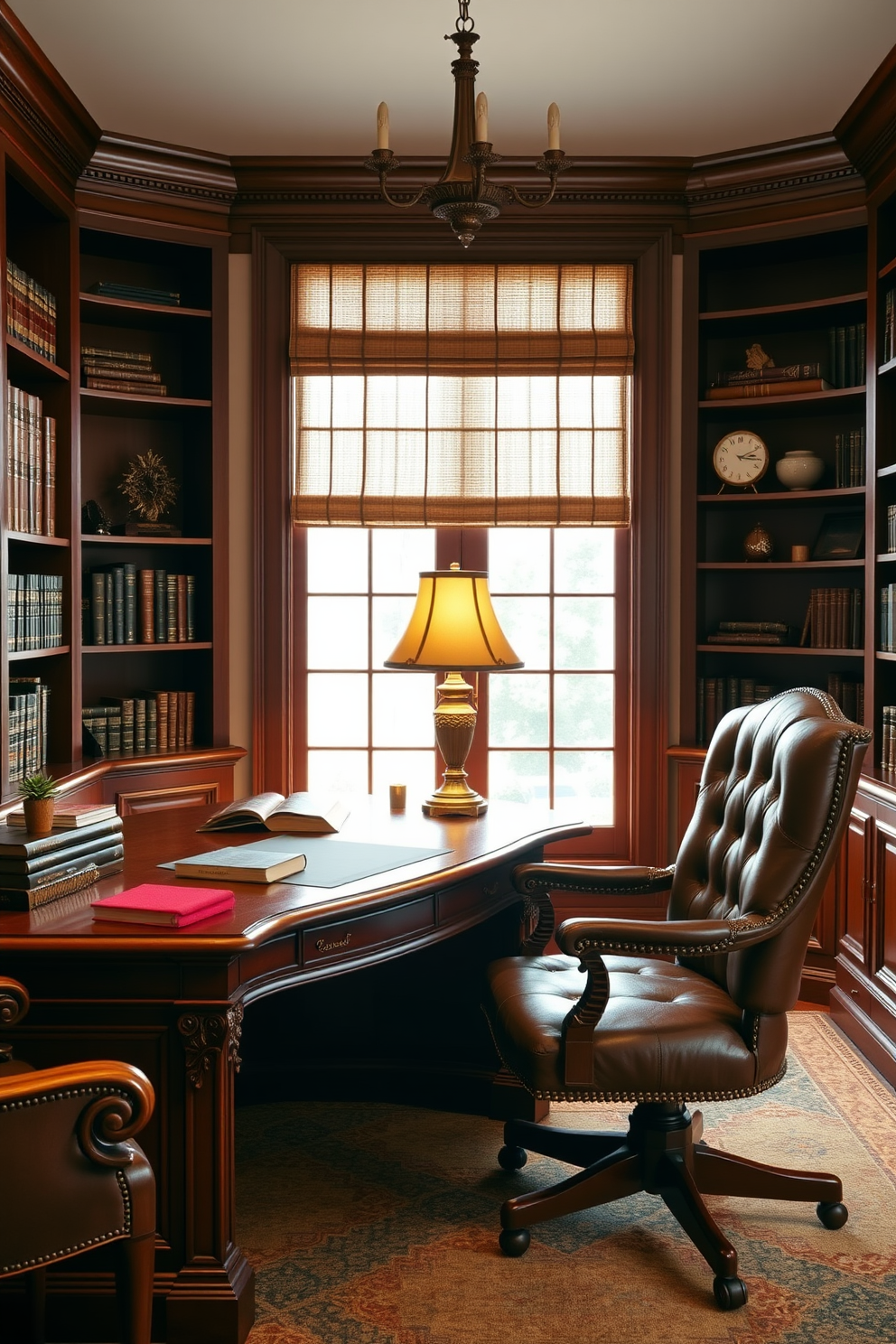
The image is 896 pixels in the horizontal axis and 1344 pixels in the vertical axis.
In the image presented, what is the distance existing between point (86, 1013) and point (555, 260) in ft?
11.2

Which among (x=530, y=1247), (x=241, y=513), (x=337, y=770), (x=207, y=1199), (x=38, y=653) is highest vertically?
(x=241, y=513)

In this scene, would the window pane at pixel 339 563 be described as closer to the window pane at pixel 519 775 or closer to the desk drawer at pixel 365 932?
the window pane at pixel 519 775

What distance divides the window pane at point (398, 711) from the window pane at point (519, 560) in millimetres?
485

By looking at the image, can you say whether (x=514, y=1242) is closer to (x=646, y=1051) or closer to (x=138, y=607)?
(x=646, y=1051)

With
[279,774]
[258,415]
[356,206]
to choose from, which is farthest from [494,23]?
[279,774]

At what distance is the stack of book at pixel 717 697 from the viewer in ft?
15.0

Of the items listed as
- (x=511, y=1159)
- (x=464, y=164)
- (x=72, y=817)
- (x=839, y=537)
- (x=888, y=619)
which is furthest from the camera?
(x=839, y=537)

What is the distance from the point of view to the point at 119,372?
4418 millimetres

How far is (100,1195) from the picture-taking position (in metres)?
1.78

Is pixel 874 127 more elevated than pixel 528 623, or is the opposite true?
pixel 874 127

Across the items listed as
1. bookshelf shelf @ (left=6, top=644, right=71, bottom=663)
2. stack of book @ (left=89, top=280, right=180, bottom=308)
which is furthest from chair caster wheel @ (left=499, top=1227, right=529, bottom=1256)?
stack of book @ (left=89, top=280, right=180, bottom=308)

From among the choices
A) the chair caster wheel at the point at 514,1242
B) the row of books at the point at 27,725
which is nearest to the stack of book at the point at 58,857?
the chair caster wheel at the point at 514,1242

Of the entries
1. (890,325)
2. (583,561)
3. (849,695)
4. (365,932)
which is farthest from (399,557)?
(365,932)

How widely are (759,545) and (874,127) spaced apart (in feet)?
4.77
